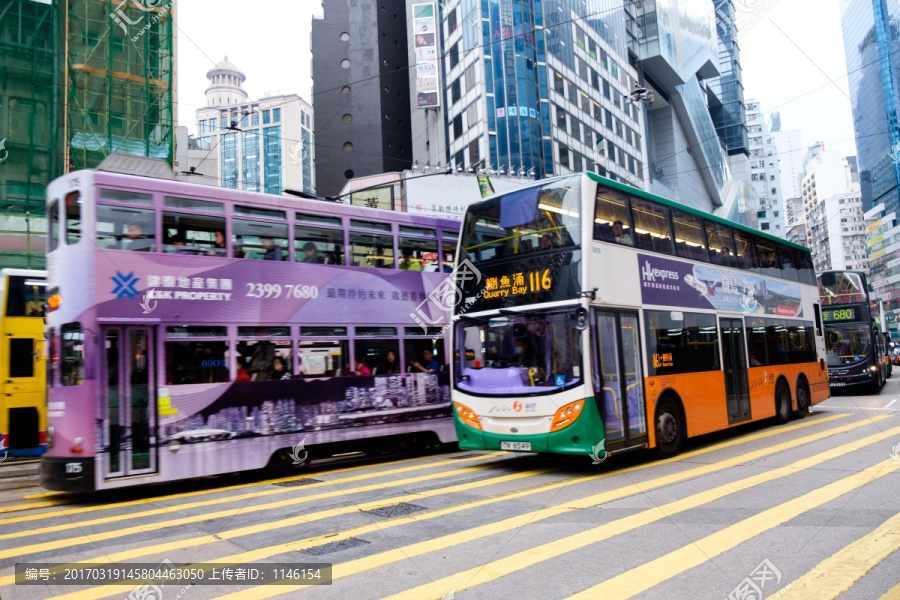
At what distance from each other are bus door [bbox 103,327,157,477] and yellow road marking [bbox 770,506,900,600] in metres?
7.69

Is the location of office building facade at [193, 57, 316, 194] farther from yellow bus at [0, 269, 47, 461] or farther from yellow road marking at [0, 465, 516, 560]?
yellow road marking at [0, 465, 516, 560]

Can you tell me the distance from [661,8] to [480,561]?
69.7 metres

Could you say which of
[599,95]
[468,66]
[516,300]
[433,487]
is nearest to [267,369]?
[433,487]

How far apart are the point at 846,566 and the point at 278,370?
25.2ft

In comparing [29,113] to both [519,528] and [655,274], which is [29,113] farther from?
[519,528]

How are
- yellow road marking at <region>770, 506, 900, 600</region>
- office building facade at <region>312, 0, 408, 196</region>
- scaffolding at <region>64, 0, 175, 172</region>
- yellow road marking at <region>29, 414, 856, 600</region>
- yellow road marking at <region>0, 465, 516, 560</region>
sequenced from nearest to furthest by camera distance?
yellow road marking at <region>770, 506, 900, 600</region>
yellow road marking at <region>29, 414, 856, 600</region>
yellow road marking at <region>0, 465, 516, 560</region>
scaffolding at <region>64, 0, 175, 172</region>
office building facade at <region>312, 0, 408, 196</region>

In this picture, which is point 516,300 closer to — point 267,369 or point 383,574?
point 267,369

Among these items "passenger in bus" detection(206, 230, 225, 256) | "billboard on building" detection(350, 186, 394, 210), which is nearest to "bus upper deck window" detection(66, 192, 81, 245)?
"passenger in bus" detection(206, 230, 225, 256)

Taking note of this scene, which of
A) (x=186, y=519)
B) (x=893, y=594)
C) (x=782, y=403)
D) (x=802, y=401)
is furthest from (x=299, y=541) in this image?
(x=802, y=401)

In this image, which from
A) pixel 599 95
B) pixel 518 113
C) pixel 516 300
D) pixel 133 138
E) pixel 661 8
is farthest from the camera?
pixel 661 8

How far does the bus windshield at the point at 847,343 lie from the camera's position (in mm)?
22016

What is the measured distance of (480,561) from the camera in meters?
5.21

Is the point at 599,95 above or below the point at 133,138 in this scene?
above

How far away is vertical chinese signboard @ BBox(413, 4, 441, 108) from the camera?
48.5 m
